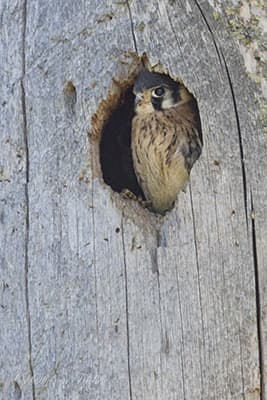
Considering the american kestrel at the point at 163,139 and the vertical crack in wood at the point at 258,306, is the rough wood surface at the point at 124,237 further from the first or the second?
the american kestrel at the point at 163,139

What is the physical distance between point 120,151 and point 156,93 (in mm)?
359

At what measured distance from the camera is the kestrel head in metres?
3.11

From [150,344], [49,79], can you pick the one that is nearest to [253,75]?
[49,79]

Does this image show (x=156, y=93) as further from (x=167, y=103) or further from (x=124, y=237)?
(x=124, y=237)

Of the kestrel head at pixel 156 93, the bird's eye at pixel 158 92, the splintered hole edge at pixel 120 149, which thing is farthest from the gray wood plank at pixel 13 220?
the bird's eye at pixel 158 92

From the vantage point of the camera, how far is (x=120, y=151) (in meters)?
3.57

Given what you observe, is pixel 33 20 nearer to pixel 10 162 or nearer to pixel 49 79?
pixel 49 79

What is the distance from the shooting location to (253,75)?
9.20ft

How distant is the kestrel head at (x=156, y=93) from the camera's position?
10.2ft

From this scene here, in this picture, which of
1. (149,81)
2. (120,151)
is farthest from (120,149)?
(149,81)

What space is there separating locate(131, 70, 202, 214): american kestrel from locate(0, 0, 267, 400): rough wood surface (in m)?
0.34

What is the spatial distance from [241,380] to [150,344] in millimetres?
279

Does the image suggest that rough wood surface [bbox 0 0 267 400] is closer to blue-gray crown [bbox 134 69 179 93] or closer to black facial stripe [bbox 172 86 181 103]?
blue-gray crown [bbox 134 69 179 93]

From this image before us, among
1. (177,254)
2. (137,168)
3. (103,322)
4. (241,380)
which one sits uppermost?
(137,168)
